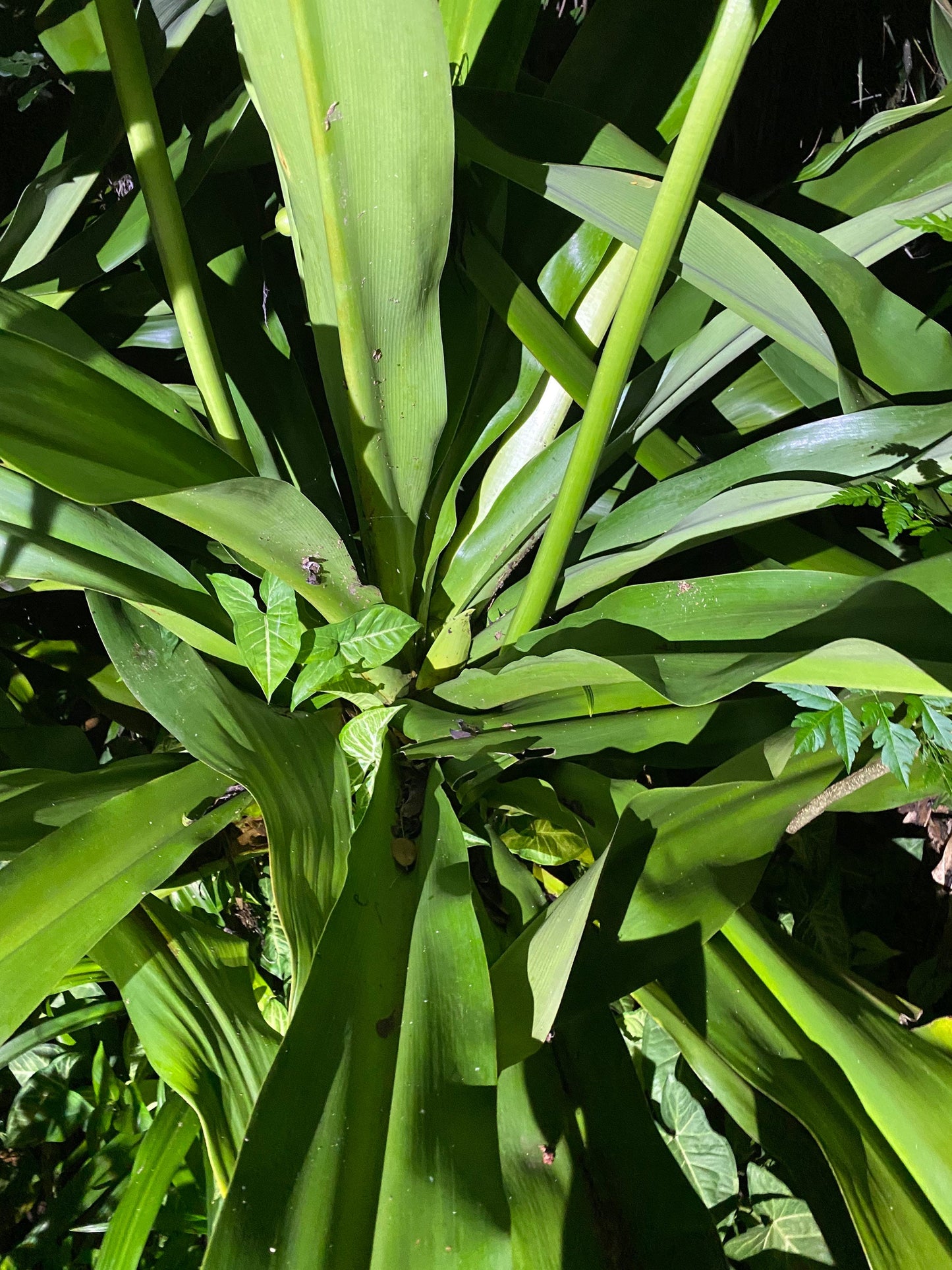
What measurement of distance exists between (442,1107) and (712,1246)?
253 millimetres

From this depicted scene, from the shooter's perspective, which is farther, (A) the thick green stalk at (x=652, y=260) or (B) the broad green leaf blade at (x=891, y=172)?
(B) the broad green leaf blade at (x=891, y=172)

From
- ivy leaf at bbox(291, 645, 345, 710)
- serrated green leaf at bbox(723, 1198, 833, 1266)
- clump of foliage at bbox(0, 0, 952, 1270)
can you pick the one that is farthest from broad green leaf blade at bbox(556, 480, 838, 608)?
serrated green leaf at bbox(723, 1198, 833, 1266)

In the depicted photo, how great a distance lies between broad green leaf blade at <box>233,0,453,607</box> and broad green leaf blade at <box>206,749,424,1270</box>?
0.35 metres

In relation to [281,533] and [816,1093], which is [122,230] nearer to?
[281,533]

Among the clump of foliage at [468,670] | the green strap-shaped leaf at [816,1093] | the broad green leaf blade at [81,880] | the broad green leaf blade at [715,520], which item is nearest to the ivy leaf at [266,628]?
the clump of foliage at [468,670]

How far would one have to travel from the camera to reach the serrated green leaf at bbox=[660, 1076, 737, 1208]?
2.35 feet

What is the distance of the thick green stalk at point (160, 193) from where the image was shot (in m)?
0.53

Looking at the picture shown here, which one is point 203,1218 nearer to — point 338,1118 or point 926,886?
point 338,1118

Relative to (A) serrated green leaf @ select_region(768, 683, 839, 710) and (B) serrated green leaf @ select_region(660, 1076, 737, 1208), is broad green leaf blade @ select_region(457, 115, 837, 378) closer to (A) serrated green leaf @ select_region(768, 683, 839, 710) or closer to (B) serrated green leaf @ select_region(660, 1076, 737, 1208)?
(A) serrated green leaf @ select_region(768, 683, 839, 710)

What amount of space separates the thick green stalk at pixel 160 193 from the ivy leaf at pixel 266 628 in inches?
6.6

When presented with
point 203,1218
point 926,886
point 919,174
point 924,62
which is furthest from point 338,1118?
point 924,62

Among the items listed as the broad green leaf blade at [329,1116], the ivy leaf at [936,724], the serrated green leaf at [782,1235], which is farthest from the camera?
the serrated green leaf at [782,1235]

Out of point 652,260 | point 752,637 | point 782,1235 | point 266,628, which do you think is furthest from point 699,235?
point 782,1235

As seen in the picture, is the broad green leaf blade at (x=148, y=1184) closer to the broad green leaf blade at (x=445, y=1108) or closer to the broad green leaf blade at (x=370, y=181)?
the broad green leaf blade at (x=445, y=1108)
